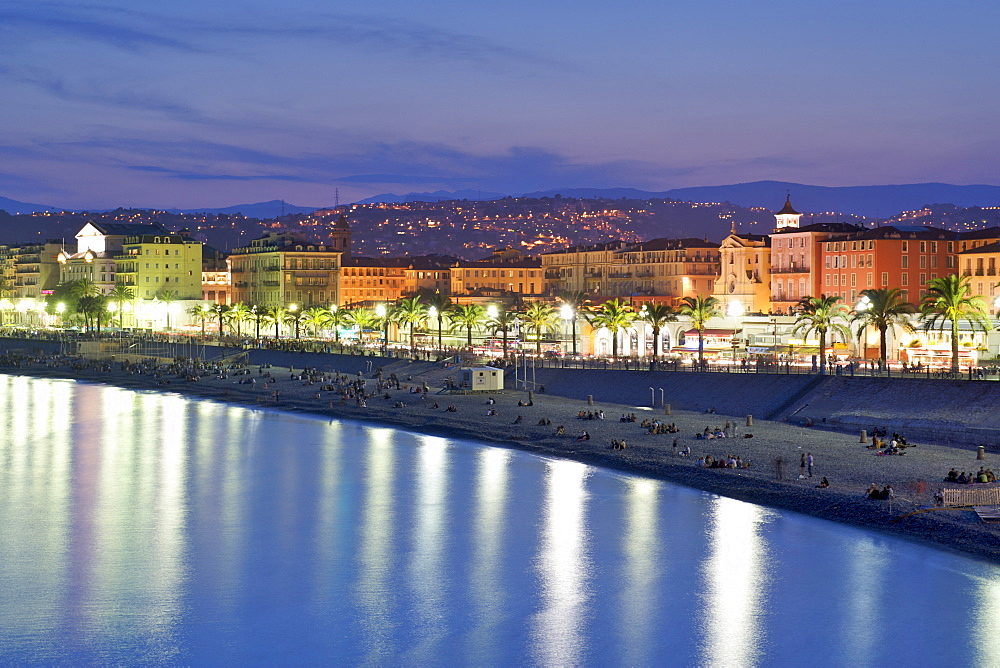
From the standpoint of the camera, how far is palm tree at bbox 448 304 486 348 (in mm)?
106438

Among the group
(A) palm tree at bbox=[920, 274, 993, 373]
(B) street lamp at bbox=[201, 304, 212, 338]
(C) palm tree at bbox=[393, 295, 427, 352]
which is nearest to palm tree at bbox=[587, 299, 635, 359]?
(A) palm tree at bbox=[920, 274, 993, 373]

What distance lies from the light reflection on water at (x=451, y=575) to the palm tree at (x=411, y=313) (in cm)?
5975

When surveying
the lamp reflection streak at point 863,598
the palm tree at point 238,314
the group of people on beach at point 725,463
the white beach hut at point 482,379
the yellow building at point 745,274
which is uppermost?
the yellow building at point 745,274

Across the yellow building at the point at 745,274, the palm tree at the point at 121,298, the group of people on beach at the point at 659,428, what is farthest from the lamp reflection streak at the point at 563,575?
the palm tree at the point at 121,298

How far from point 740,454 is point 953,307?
2131 cm

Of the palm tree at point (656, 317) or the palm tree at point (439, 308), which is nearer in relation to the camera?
the palm tree at point (656, 317)

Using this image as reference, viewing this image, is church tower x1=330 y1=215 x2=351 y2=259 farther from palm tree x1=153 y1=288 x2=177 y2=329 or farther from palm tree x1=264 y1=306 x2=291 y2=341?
palm tree x1=264 y1=306 x2=291 y2=341

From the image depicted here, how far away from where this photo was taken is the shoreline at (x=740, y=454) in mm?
39659

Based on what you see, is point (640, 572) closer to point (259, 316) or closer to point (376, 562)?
point (376, 562)

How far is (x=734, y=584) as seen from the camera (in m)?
34.8

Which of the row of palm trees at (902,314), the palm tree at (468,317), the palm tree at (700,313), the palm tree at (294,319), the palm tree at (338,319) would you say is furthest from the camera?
the palm tree at (294,319)

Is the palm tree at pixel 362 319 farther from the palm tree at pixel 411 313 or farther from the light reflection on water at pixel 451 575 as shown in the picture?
the light reflection on water at pixel 451 575

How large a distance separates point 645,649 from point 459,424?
38720mm

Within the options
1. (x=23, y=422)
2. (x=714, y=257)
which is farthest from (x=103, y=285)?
(x=23, y=422)
